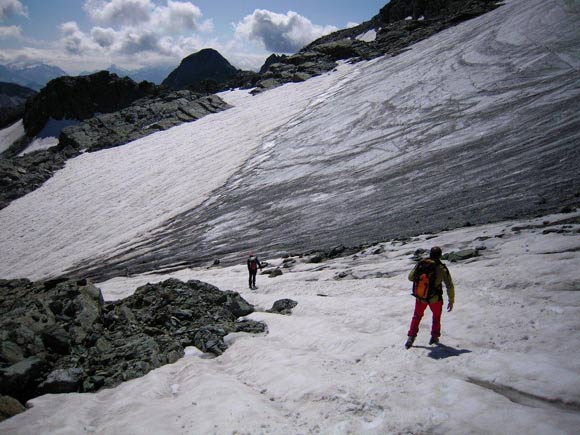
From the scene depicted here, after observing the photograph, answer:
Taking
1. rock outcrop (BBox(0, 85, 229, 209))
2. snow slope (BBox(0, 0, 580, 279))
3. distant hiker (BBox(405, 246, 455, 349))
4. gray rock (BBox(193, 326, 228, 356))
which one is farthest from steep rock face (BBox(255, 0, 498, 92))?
distant hiker (BBox(405, 246, 455, 349))

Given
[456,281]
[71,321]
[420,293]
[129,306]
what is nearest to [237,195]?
[129,306]

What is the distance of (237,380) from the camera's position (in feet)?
24.7

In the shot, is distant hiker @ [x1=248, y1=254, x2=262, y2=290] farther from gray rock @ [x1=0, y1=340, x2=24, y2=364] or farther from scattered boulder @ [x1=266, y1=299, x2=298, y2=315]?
gray rock @ [x1=0, y1=340, x2=24, y2=364]

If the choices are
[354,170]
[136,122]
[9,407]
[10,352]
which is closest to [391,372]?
[9,407]

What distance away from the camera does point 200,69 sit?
170375 millimetres

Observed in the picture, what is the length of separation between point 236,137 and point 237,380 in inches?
1569

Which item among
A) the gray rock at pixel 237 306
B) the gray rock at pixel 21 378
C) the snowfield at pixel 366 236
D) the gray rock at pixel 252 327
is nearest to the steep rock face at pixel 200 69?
the snowfield at pixel 366 236

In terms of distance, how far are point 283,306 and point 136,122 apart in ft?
199

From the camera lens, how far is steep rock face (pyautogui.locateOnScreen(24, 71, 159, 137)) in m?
81.1

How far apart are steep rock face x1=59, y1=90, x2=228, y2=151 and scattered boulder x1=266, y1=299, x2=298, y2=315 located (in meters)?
50.8

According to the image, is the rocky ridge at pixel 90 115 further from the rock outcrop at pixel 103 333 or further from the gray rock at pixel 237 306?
the gray rock at pixel 237 306

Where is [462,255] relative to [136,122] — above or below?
below

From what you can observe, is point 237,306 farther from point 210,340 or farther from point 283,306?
point 210,340

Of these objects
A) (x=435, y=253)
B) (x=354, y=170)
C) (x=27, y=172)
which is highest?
(x=27, y=172)
